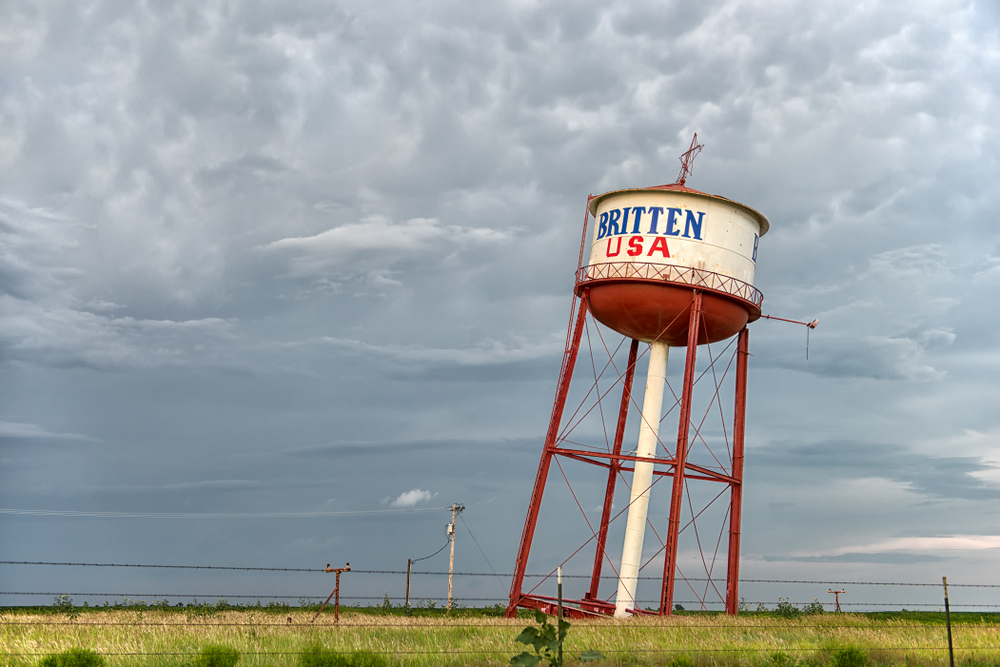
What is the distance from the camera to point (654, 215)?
90.3ft

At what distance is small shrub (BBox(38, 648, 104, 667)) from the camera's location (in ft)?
51.9

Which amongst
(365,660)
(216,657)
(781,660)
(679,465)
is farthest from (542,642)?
(679,465)

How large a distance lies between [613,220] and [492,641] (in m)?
13.8

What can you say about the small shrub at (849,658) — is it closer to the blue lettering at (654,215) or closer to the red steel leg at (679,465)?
the red steel leg at (679,465)

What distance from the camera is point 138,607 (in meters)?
32.0

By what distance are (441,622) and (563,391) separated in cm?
791

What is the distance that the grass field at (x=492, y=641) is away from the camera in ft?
57.0

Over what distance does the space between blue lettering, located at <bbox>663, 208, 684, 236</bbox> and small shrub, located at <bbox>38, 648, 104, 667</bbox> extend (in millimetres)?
18533

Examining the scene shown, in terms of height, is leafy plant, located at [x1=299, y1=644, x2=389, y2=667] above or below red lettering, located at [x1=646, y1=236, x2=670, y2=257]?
below

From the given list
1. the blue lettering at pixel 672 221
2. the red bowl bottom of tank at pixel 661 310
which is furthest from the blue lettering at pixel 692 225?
the red bowl bottom of tank at pixel 661 310

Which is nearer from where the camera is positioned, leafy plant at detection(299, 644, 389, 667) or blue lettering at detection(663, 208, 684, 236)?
leafy plant at detection(299, 644, 389, 667)

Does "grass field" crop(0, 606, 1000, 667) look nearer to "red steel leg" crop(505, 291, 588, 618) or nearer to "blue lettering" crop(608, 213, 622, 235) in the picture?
"red steel leg" crop(505, 291, 588, 618)

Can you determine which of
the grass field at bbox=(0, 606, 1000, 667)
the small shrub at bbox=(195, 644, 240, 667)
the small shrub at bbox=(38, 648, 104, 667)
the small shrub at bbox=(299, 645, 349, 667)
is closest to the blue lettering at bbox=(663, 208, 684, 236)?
the grass field at bbox=(0, 606, 1000, 667)

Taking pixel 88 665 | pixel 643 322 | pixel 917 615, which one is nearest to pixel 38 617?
pixel 88 665
